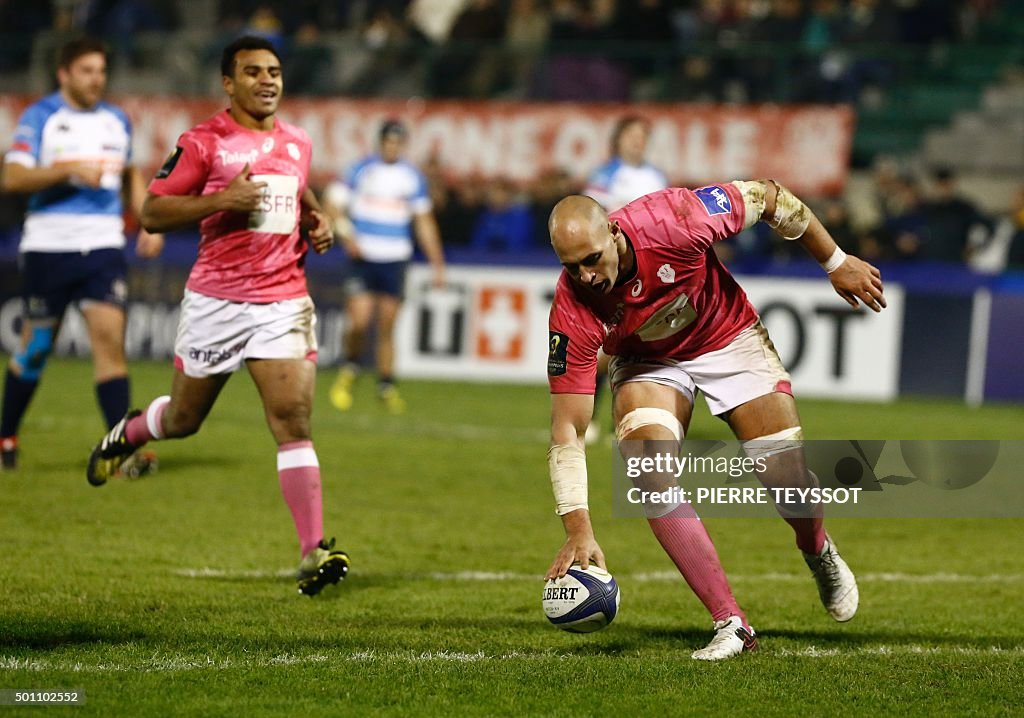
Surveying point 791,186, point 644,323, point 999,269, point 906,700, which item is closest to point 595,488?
point 644,323

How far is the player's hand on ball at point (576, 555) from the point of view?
17.8 feet

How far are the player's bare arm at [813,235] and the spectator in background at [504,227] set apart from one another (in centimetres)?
1269

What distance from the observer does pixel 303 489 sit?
7176mm

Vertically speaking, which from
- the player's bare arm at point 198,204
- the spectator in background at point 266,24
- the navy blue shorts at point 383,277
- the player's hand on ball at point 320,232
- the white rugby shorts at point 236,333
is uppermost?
the spectator in background at point 266,24

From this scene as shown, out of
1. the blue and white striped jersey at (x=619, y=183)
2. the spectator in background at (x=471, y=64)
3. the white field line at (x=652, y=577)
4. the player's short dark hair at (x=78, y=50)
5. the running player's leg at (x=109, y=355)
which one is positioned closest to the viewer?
the white field line at (x=652, y=577)

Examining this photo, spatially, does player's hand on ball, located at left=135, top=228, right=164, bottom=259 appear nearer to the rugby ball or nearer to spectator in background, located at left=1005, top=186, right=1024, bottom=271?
the rugby ball

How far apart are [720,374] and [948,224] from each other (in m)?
12.7

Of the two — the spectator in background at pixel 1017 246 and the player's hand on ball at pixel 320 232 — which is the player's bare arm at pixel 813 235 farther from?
the spectator in background at pixel 1017 246

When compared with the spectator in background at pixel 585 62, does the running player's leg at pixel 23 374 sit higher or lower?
lower

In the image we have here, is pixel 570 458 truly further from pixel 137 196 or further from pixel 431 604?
pixel 137 196

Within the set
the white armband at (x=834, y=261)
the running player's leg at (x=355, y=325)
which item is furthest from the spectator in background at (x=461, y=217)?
the white armband at (x=834, y=261)

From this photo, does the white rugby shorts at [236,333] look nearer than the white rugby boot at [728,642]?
No

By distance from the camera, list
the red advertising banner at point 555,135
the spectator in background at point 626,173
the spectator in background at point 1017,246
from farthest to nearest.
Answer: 1. the red advertising banner at point 555,135
2. the spectator in background at point 1017,246
3. the spectator in background at point 626,173

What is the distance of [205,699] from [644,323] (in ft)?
7.31
